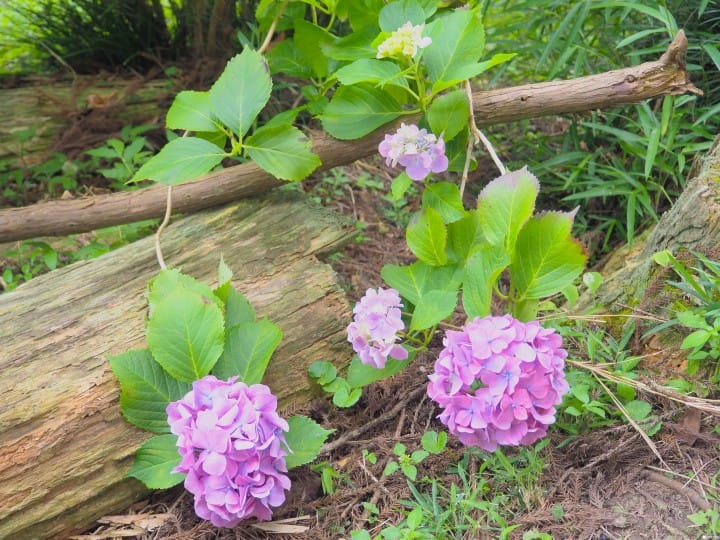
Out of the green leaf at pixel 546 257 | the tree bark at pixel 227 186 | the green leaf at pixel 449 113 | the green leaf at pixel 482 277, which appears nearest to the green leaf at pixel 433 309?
the green leaf at pixel 482 277

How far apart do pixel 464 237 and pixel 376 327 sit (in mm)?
425

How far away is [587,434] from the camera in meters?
1.57

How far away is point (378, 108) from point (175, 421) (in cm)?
104

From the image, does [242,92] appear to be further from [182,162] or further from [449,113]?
[449,113]

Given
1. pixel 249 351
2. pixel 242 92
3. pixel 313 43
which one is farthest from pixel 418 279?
pixel 313 43

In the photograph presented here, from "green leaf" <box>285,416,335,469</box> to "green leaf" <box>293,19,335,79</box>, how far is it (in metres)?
1.12

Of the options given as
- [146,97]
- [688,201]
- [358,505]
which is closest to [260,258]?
[358,505]

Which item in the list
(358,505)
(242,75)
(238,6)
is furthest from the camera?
(238,6)

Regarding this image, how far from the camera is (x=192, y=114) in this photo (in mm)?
1912

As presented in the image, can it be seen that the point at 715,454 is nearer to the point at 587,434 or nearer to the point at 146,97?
the point at 587,434

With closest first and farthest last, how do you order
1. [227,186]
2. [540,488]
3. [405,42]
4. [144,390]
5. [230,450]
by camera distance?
[230,450], [540,488], [144,390], [405,42], [227,186]

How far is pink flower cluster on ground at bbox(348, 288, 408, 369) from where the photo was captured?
152cm

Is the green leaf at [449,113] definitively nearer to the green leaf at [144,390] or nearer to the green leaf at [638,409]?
the green leaf at [638,409]

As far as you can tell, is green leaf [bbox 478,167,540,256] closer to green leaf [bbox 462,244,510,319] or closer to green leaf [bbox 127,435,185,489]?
green leaf [bbox 462,244,510,319]
